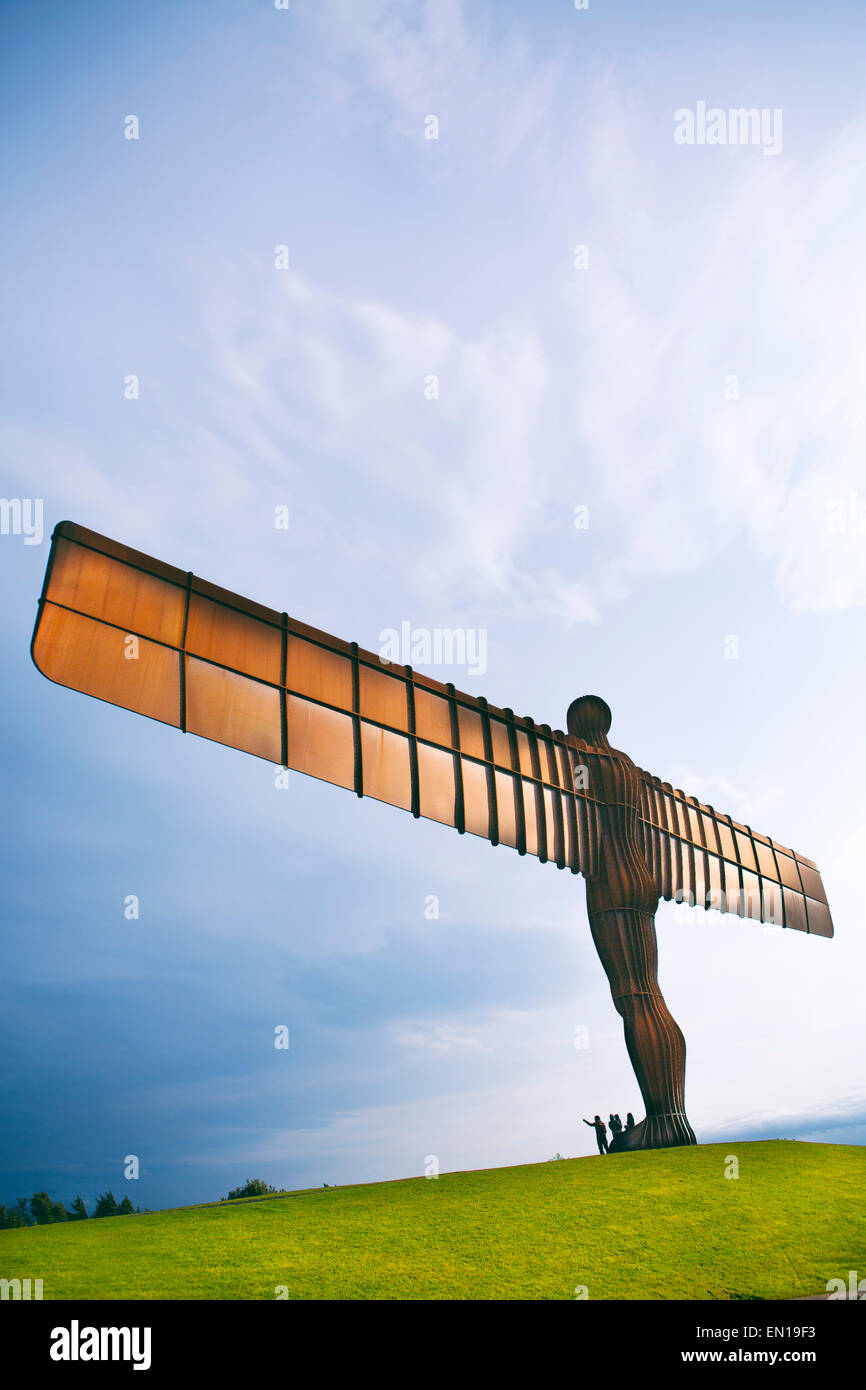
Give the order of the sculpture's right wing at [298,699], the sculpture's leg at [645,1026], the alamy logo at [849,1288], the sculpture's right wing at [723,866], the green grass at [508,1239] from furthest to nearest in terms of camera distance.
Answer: the sculpture's right wing at [723,866] < the sculpture's leg at [645,1026] < the sculpture's right wing at [298,699] < the green grass at [508,1239] < the alamy logo at [849,1288]

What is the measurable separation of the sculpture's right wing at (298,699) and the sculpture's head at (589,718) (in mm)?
1141

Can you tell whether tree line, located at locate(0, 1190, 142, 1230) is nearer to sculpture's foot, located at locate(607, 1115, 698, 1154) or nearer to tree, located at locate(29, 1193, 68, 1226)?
tree, located at locate(29, 1193, 68, 1226)

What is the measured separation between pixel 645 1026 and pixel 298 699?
800 cm

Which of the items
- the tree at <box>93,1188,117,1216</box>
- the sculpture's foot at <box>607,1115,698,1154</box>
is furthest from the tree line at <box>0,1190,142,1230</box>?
the sculpture's foot at <box>607,1115,698,1154</box>

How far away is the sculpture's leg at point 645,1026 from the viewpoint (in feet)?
43.5

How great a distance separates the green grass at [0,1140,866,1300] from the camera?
296 inches

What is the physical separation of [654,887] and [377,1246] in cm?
825

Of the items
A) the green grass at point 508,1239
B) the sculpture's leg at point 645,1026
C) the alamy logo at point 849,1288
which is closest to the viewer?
the alamy logo at point 849,1288

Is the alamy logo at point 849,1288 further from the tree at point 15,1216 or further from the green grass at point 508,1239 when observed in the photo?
the tree at point 15,1216

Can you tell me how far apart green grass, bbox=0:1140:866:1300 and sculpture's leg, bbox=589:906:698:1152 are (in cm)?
112
